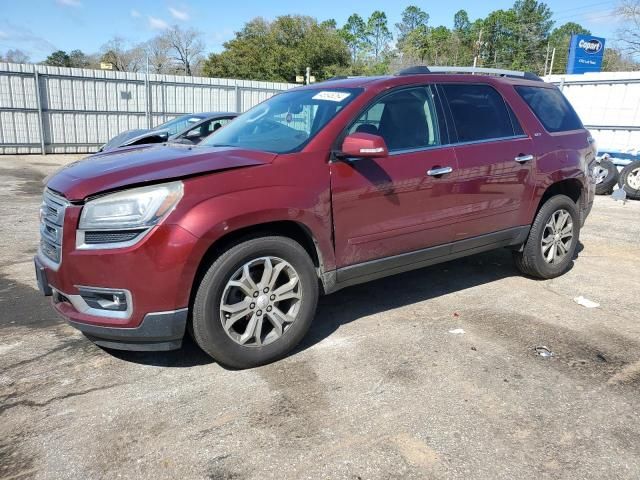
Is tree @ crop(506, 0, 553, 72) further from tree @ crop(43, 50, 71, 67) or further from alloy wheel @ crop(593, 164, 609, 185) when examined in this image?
alloy wheel @ crop(593, 164, 609, 185)

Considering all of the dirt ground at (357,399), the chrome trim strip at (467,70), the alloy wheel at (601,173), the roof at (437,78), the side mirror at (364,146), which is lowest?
the dirt ground at (357,399)

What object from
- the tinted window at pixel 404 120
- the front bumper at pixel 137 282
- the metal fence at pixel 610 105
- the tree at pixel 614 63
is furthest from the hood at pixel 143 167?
the tree at pixel 614 63

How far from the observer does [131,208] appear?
2891mm

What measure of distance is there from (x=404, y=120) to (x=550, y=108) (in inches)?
77.7

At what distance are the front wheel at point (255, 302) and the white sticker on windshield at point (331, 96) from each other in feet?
4.02

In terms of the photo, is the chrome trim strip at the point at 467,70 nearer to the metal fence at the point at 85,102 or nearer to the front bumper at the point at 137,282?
the front bumper at the point at 137,282

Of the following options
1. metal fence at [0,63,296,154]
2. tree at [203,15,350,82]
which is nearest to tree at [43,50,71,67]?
tree at [203,15,350,82]

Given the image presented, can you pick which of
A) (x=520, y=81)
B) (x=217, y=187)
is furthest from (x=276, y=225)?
(x=520, y=81)

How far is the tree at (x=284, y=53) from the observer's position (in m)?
45.9

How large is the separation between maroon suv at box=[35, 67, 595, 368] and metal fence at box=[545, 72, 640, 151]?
736 cm

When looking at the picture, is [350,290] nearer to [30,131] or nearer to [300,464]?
[300,464]

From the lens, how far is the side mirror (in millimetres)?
3326

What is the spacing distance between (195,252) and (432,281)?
9.50 ft

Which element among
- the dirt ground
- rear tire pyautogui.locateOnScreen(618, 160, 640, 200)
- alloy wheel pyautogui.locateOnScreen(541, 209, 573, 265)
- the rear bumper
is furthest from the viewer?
rear tire pyautogui.locateOnScreen(618, 160, 640, 200)
